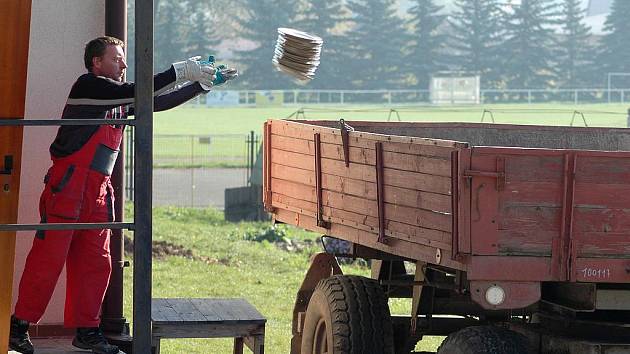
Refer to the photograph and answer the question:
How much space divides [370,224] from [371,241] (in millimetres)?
93

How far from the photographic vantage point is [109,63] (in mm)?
6973

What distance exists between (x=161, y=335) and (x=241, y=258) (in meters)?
11.2

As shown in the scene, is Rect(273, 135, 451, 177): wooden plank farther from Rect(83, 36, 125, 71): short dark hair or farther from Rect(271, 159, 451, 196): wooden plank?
Rect(83, 36, 125, 71): short dark hair

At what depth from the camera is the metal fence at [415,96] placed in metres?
74.3

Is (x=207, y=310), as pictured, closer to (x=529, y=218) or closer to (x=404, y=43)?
(x=529, y=218)

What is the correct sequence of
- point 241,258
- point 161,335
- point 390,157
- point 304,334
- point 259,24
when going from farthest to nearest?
point 259,24
point 241,258
point 304,334
point 161,335
point 390,157

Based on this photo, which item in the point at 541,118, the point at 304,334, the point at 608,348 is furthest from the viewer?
the point at 541,118

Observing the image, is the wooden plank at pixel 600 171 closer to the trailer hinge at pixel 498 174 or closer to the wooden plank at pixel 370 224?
the trailer hinge at pixel 498 174

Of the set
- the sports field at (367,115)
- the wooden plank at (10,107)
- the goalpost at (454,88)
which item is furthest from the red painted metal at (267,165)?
the goalpost at (454,88)

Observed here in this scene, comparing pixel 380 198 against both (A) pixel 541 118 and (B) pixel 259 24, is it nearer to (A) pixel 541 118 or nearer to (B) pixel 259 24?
(A) pixel 541 118

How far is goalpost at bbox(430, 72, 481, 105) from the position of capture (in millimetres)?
75387

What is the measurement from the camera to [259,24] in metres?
77.4

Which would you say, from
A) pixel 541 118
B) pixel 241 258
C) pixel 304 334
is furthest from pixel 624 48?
pixel 304 334

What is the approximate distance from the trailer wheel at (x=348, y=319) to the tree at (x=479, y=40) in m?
71.8
